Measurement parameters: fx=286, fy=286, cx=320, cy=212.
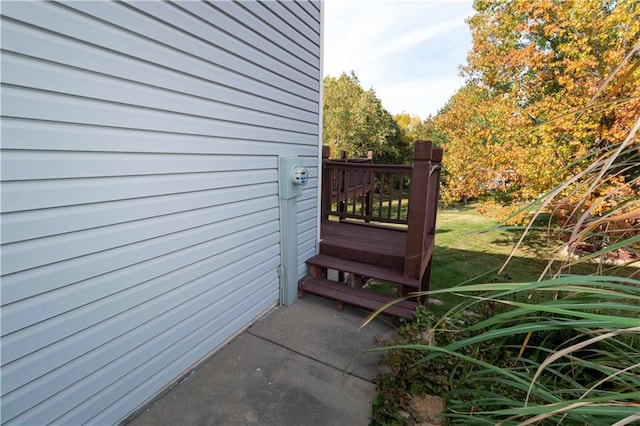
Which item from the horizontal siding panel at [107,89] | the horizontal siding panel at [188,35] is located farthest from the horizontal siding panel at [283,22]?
the horizontal siding panel at [107,89]

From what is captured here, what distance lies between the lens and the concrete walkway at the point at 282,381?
1.81 meters

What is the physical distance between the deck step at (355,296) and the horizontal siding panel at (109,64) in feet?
6.49

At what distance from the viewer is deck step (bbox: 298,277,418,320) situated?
2.71 m

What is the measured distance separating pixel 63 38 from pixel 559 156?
236 inches

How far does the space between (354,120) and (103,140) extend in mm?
14212

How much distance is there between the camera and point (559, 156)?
15.1 ft

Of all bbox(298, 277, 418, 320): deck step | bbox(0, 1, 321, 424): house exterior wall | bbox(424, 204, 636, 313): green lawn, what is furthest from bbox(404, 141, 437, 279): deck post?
bbox(0, 1, 321, 424): house exterior wall

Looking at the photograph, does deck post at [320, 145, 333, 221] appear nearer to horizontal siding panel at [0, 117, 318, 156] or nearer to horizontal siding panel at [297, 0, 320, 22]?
horizontal siding panel at [297, 0, 320, 22]

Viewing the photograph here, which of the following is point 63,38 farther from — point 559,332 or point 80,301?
point 559,332

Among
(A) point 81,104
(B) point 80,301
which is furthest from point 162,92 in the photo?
(B) point 80,301

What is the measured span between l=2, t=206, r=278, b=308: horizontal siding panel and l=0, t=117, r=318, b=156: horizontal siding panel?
0.55m

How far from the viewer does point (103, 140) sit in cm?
149

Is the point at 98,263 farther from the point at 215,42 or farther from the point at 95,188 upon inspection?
the point at 215,42

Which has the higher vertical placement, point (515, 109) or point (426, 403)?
point (515, 109)
